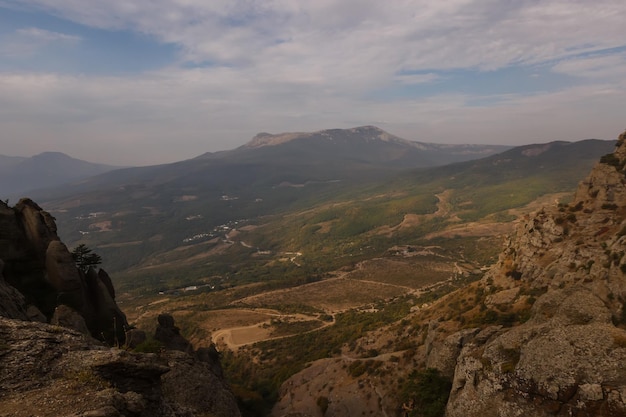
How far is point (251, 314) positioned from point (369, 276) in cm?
4863

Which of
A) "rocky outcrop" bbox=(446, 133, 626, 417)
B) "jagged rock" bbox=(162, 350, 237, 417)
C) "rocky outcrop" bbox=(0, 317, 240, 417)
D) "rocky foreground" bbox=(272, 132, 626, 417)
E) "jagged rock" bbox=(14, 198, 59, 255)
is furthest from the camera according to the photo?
"jagged rock" bbox=(14, 198, 59, 255)

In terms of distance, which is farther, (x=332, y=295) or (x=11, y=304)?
(x=332, y=295)

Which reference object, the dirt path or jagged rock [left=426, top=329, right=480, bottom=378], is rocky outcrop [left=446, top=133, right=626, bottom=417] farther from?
the dirt path

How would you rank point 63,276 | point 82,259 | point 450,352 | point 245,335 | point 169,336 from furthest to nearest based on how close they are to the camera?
1. point 245,335
2. point 82,259
3. point 169,336
4. point 63,276
5. point 450,352

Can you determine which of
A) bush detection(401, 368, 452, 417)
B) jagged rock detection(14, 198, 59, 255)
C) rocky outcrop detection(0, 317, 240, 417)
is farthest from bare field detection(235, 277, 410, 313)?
rocky outcrop detection(0, 317, 240, 417)

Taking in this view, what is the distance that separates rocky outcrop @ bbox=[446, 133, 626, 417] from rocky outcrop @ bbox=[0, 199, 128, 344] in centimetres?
3102

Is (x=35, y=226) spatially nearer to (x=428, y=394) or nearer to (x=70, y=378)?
(x=70, y=378)

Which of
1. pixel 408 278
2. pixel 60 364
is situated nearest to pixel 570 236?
pixel 60 364

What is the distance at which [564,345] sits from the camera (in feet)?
70.0

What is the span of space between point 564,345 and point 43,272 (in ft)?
140

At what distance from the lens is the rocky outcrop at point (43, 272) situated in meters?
32.3

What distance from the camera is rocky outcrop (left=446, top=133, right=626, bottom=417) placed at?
1934cm

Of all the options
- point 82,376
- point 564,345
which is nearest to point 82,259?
point 82,376

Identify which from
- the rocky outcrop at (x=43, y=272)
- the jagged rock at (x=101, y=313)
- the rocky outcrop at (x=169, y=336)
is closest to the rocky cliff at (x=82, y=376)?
the rocky outcrop at (x=43, y=272)
